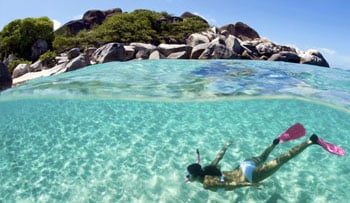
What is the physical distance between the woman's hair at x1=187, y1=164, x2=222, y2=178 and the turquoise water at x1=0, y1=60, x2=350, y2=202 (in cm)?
71

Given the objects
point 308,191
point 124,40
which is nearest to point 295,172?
point 308,191

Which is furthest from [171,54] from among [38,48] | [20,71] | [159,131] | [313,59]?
[38,48]

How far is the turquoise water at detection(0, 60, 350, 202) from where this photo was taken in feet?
22.1

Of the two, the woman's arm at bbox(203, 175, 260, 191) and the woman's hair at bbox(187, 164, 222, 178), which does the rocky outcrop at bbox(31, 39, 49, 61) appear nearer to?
the woman's hair at bbox(187, 164, 222, 178)

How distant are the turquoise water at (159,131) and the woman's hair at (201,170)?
2.34 ft

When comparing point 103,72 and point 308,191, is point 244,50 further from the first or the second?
point 308,191

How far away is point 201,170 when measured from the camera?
5.91m

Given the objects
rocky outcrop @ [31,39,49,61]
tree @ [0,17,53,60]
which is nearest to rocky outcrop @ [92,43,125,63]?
rocky outcrop @ [31,39,49,61]

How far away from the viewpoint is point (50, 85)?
1398cm

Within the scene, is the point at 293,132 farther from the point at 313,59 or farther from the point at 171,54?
the point at 313,59

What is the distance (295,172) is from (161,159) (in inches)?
131

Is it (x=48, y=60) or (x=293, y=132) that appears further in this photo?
(x=48, y=60)

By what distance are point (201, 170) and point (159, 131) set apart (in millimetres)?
3834

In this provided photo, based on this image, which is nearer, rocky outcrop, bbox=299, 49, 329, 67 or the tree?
rocky outcrop, bbox=299, 49, 329, 67
